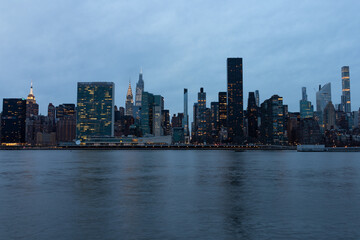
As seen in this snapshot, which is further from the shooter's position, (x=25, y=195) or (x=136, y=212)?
(x=25, y=195)

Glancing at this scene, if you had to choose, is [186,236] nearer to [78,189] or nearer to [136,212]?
[136,212]

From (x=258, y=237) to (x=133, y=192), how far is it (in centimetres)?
2383

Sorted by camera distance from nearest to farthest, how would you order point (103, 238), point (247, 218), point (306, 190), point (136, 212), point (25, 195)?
point (103, 238)
point (247, 218)
point (136, 212)
point (25, 195)
point (306, 190)

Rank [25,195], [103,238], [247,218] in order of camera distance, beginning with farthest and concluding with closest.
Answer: [25,195]
[247,218]
[103,238]

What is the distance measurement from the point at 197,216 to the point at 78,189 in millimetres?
22908

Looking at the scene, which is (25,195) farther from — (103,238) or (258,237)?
(258,237)

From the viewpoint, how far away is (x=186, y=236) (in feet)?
67.4

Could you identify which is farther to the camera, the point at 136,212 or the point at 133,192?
the point at 133,192

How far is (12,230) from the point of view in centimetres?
2214

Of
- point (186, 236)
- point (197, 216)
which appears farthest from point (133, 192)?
point (186, 236)

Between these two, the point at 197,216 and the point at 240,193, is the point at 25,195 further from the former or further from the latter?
the point at 240,193

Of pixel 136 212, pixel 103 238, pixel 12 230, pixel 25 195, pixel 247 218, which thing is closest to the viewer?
pixel 103 238

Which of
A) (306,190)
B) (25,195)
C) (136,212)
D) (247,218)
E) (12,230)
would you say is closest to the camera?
(12,230)

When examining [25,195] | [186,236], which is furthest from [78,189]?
[186,236]
